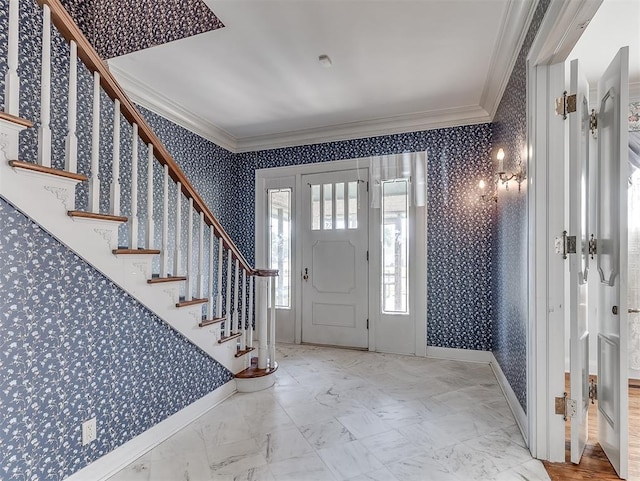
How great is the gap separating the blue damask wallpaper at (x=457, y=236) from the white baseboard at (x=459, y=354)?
0.17 ft

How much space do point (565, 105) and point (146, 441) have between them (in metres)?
3.06

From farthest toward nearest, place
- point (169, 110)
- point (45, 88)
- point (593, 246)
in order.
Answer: point (169, 110)
point (593, 246)
point (45, 88)

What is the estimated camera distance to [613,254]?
5.68 feet

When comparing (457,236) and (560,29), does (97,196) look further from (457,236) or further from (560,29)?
(457,236)

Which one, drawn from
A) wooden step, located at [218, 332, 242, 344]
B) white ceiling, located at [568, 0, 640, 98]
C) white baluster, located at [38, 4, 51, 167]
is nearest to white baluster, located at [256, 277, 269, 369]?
wooden step, located at [218, 332, 242, 344]

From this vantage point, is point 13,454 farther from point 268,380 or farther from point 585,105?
point 585,105

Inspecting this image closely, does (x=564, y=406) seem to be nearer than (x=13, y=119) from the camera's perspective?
No

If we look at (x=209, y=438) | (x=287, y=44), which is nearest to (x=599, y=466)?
(x=209, y=438)

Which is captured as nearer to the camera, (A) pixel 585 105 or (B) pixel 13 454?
(B) pixel 13 454

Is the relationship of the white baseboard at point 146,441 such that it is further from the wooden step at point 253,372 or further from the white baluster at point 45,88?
the white baluster at point 45,88

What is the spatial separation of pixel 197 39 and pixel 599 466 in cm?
357

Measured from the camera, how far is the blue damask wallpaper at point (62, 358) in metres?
1.41

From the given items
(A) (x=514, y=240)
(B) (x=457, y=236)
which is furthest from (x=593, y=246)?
(B) (x=457, y=236)

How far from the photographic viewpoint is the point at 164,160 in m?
2.16
